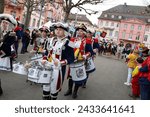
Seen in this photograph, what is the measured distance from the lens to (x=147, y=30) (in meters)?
77.8

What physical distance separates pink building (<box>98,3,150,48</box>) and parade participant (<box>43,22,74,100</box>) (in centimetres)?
7396

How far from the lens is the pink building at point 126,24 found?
77812 millimetres

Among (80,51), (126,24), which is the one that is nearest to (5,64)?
(80,51)

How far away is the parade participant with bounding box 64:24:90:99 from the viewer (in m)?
6.26

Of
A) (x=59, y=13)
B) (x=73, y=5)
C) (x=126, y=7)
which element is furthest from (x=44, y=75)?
(x=126, y=7)

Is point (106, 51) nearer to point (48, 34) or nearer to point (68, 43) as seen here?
point (48, 34)

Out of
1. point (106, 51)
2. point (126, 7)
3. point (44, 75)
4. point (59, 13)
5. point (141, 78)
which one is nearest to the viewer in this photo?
point (44, 75)

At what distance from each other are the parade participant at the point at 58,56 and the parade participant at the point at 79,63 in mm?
872

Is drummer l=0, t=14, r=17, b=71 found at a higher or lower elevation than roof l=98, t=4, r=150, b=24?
lower

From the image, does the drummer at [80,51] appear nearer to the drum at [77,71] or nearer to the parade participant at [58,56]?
the drum at [77,71]

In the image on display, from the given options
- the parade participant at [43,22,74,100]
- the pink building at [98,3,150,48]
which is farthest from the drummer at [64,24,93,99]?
the pink building at [98,3,150,48]

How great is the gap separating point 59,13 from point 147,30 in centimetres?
2658

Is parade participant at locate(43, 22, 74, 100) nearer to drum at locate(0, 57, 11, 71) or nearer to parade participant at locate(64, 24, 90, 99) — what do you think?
parade participant at locate(64, 24, 90, 99)

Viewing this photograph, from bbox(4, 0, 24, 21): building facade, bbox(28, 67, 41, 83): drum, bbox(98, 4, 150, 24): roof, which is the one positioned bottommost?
bbox(28, 67, 41, 83): drum
